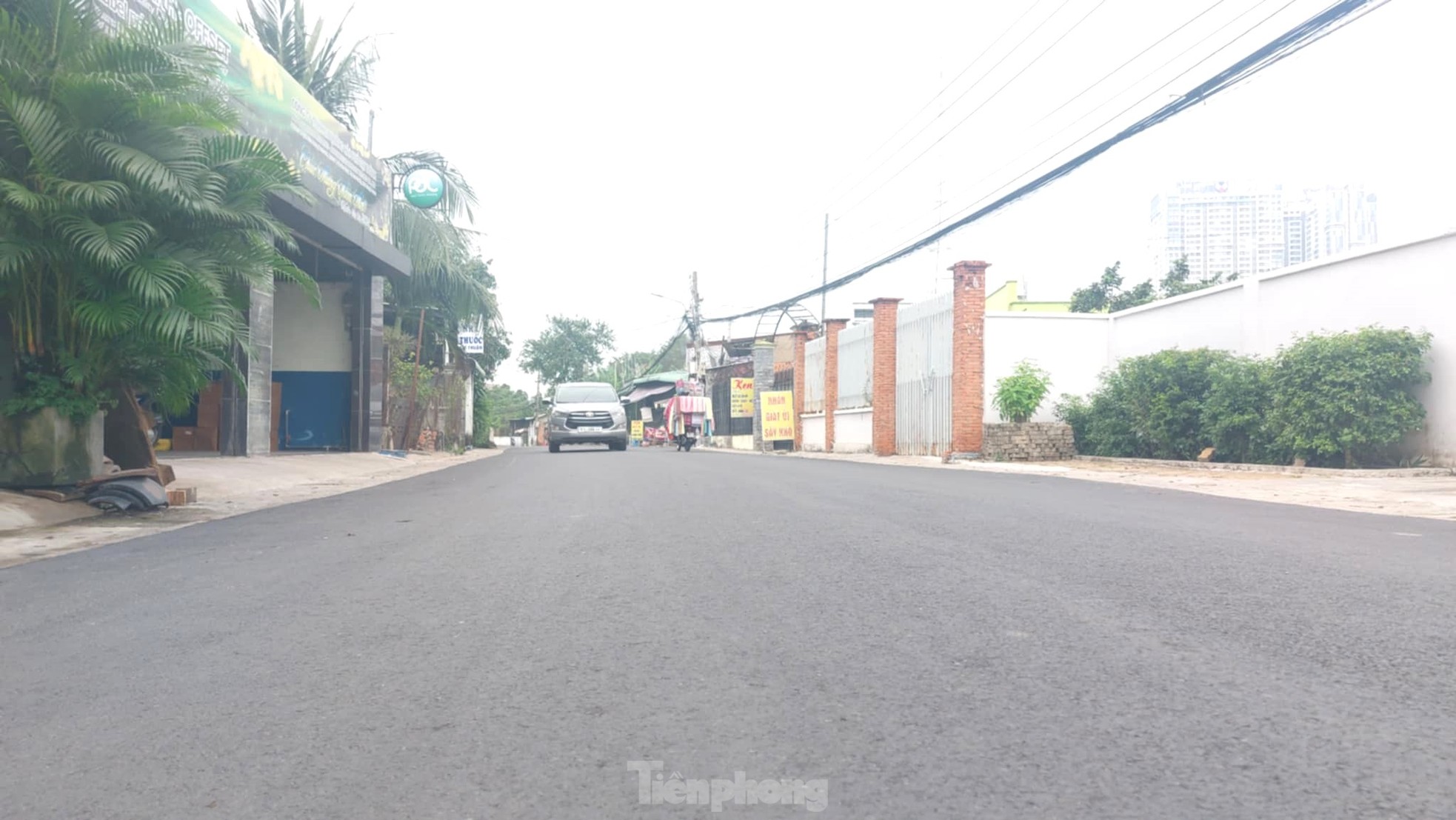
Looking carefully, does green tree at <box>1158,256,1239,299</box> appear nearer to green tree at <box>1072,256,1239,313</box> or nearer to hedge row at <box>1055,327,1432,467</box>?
green tree at <box>1072,256,1239,313</box>

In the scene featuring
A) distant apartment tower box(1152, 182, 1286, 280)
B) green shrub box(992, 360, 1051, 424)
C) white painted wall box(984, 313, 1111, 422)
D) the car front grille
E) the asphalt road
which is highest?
distant apartment tower box(1152, 182, 1286, 280)

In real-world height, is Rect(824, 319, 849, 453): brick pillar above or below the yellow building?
below

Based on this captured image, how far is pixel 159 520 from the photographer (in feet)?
29.3

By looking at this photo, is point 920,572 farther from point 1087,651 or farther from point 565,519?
point 565,519

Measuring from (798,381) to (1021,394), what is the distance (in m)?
14.7

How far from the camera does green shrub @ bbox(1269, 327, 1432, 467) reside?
42.2ft

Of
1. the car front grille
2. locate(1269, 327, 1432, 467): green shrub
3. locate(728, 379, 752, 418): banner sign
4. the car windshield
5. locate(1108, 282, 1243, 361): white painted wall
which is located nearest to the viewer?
locate(1269, 327, 1432, 467): green shrub

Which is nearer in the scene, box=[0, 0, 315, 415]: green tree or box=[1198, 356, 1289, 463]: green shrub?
box=[0, 0, 315, 415]: green tree

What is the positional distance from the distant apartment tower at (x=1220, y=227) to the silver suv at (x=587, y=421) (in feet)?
75.4

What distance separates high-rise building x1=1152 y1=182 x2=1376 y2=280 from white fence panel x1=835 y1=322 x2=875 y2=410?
13.5 meters

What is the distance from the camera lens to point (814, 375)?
32344 mm

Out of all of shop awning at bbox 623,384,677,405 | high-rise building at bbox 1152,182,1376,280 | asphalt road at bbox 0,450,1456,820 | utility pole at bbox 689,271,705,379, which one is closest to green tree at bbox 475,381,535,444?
shop awning at bbox 623,384,677,405

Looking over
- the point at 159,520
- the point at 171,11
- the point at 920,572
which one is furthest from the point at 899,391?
the point at 920,572

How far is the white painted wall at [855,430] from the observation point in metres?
26.4
